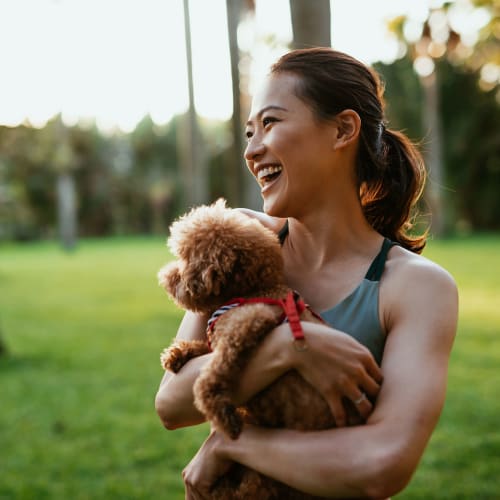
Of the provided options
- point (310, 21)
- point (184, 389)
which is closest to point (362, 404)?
point (184, 389)

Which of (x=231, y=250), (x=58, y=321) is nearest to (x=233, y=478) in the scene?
(x=231, y=250)

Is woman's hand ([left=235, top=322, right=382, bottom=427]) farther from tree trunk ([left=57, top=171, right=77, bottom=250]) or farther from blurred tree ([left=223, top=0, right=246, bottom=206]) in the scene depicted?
tree trunk ([left=57, top=171, right=77, bottom=250])

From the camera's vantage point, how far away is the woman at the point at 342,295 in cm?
185

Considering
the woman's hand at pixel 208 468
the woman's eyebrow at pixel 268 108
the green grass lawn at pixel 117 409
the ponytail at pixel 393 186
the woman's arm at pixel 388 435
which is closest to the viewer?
the woman's arm at pixel 388 435

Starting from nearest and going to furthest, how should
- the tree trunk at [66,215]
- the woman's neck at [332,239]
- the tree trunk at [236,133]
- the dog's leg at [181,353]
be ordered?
1. the dog's leg at [181,353]
2. the woman's neck at [332,239]
3. the tree trunk at [236,133]
4. the tree trunk at [66,215]

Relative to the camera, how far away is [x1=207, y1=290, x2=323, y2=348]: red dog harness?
188 centimetres

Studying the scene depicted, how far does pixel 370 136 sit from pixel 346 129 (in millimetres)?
161

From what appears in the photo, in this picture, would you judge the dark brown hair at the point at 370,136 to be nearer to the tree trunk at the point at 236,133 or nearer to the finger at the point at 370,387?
the finger at the point at 370,387

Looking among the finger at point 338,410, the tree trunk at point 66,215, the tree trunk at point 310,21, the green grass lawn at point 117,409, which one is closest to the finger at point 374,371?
the finger at point 338,410

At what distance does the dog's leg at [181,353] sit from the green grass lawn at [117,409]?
3.52 metres

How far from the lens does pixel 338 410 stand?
6.15 ft

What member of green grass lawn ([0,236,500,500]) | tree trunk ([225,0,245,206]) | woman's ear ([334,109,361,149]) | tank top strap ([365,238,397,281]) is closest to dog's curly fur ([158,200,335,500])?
tank top strap ([365,238,397,281])

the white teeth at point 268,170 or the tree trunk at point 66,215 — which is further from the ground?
→ the white teeth at point 268,170

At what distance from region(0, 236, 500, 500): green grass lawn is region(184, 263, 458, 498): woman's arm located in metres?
3.58
